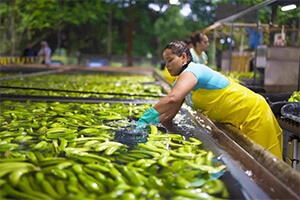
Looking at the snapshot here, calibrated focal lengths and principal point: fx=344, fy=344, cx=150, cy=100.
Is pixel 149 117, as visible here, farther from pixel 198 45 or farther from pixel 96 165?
pixel 198 45

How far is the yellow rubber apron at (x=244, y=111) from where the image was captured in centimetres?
386

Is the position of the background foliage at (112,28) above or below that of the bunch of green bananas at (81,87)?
above

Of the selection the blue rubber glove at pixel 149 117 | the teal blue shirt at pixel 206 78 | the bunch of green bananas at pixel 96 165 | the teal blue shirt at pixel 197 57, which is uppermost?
the teal blue shirt at pixel 197 57

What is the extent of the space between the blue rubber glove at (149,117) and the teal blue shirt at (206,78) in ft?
1.75

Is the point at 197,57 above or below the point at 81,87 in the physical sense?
above

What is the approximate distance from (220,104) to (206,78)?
1.42 feet

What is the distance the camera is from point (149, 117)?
3648 mm

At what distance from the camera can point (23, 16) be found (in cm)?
1903

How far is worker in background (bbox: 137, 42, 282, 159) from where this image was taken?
3.62 meters

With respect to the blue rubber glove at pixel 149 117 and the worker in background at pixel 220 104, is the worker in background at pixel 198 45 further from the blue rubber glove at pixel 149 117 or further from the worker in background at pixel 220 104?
the blue rubber glove at pixel 149 117

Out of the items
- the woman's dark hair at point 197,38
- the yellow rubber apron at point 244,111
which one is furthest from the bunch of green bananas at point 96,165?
the woman's dark hair at point 197,38

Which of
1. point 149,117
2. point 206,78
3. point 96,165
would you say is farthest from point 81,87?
point 96,165

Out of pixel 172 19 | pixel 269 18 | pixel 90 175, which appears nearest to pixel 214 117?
pixel 90 175

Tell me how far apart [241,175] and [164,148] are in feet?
2.65
